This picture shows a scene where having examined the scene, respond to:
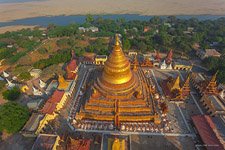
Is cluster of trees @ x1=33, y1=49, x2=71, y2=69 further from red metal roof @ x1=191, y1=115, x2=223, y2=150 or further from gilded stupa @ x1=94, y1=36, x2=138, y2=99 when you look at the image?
red metal roof @ x1=191, y1=115, x2=223, y2=150

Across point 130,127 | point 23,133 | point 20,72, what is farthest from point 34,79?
point 130,127

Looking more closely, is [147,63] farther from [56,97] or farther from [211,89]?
[56,97]

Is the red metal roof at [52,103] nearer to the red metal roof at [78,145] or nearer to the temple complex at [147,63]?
the red metal roof at [78,145]

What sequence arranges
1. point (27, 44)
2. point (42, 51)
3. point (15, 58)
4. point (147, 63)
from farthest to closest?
point (27, 44) → point (42, 51) → point (15, 58) → point (147, 63)

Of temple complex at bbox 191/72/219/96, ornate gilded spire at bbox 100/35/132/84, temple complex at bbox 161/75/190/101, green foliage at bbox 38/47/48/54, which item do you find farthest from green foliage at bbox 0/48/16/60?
temple complex at bbox 191/72/219/96

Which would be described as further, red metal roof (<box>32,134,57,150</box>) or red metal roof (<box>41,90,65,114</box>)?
red metal roof (<box>41,90,65,114</box>)

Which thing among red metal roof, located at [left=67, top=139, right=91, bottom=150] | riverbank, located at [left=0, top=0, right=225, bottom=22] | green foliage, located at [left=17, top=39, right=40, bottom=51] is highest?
riverbank, located at [left=0, top=0, right=225, bottom=22]

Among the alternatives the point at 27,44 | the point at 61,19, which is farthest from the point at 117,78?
the point at 61,19
